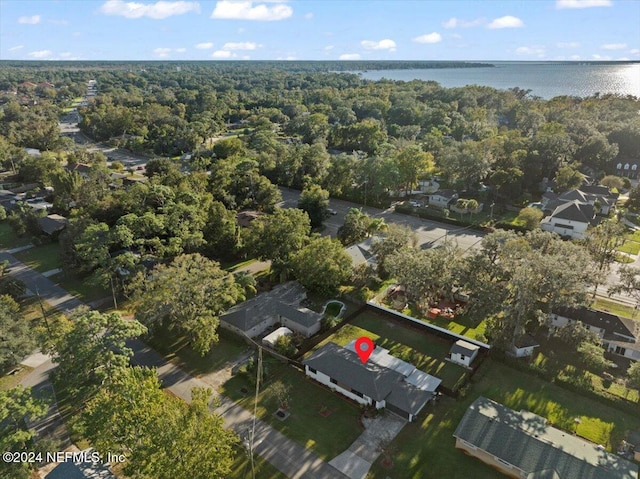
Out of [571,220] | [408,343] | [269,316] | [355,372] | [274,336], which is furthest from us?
[571,220]

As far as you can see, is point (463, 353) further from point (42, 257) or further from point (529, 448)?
point (42, 257)

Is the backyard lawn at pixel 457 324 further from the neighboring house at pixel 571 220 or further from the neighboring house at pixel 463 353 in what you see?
the neighboring house at pixel 571 220

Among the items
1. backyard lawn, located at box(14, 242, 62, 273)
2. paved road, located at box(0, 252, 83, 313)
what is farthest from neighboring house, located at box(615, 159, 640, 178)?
backyard lawn, located at box(14, 242, 62, 273)

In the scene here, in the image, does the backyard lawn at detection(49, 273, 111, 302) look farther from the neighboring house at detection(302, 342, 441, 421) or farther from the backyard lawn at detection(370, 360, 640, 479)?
the backyard lawn at detection(370, 360, 640, 479)

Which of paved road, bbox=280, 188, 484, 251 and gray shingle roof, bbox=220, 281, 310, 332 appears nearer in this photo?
gray shingle roof, bbox=220, 281, 310, 332

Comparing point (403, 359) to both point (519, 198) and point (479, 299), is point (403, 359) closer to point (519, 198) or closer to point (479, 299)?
point (479, 299)

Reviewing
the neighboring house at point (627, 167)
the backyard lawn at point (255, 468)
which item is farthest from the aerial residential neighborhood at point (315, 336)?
the neighboring house at point (627, 167)

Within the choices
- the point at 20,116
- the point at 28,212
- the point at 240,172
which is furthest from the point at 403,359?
the point at 20,116

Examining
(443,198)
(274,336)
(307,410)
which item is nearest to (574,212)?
(443,198)
